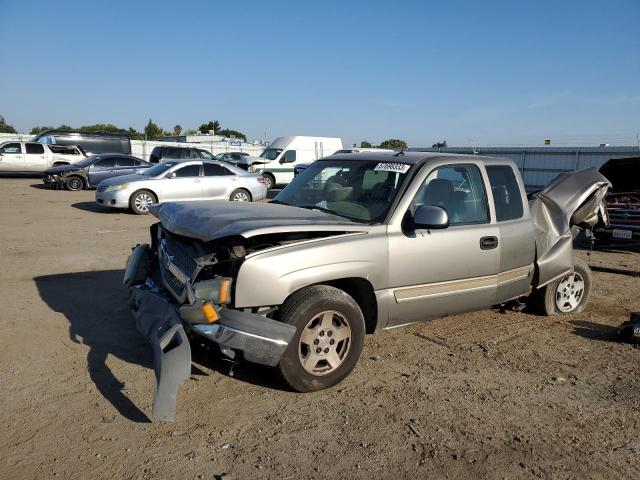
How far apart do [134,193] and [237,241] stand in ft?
37.0

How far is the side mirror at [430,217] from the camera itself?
410cm

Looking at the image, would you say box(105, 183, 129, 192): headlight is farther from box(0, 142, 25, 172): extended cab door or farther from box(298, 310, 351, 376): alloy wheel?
box(0, 142, 25, 172): extended cab door

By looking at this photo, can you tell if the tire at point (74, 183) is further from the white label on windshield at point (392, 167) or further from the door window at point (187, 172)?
the white label on windshield at point (392, 167)

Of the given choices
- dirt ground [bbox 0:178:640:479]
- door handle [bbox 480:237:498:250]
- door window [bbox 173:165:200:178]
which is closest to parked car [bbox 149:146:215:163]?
door window [bbox 173:165:200:178]

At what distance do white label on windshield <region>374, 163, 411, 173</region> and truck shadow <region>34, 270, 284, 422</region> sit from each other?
200 cm

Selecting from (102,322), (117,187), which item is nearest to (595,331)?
(102,322)

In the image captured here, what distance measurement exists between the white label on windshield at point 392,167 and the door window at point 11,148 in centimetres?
2392

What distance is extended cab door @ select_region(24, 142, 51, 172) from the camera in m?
23.9

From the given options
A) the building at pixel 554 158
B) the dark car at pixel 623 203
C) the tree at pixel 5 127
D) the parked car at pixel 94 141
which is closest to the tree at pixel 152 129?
the tree at pixel 5 127

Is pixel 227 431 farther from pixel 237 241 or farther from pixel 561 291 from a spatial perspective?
pixel 561 291

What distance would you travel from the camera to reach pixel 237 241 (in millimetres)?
3738

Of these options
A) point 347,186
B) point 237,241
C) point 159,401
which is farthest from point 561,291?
point 159,401

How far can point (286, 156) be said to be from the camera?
80.2 feet

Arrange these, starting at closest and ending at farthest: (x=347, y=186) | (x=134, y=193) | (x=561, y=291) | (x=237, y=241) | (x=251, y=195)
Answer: (x=237, y=241) < (x=347, y=186) < (x=561, y=291) < (x=134, y=193) < (x=251, y=195)
